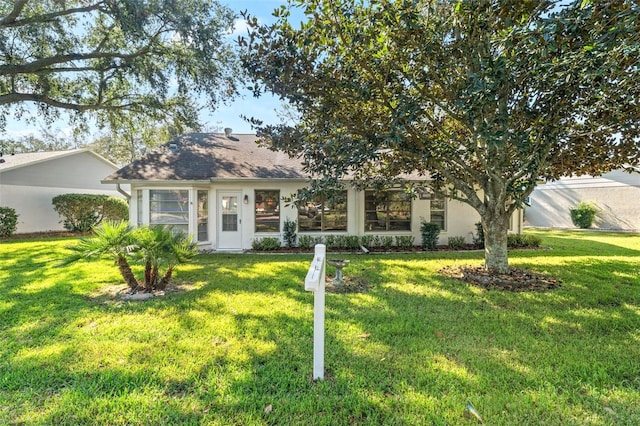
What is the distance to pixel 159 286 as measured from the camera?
611 centimetres

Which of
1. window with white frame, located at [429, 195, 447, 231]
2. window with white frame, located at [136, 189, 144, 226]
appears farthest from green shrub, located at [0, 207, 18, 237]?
window with white frame, located at [429, 195, 447, 231]

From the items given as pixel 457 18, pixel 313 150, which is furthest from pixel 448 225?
pixel 457 18

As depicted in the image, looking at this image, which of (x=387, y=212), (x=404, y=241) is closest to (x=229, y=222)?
(x=387, y=212)

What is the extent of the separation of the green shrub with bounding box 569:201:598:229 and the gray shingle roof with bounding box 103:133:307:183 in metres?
18.1

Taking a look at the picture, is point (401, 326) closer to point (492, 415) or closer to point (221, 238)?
point (492, 415)

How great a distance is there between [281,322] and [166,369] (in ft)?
5.36

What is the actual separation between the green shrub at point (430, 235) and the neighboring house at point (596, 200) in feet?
34.2

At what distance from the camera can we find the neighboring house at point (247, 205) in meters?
10.8

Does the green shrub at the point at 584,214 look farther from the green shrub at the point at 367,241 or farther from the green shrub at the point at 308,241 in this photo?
the green shrub at the point at 308,241

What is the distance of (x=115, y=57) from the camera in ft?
38.9

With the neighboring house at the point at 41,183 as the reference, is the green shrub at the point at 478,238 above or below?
below

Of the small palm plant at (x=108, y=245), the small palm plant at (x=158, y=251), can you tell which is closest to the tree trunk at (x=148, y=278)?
the small palm plant at (x=158, y=251)

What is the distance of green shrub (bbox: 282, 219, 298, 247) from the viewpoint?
37.6ft

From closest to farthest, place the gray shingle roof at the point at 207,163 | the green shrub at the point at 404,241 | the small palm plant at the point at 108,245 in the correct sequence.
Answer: the small palm plant at the point at 108,245
the gray shingle roof at the point at 207,163
the green shrub at the point at 404,241
